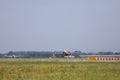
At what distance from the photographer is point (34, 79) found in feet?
104

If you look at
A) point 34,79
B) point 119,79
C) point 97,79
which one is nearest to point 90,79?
point 97,79

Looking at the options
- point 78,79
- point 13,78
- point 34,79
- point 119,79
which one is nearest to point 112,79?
point 119,79

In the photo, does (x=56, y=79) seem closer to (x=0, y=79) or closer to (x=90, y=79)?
(x=90, y=79)

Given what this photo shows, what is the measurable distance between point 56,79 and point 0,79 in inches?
208

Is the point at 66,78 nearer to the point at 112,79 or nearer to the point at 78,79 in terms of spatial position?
the point at 78,79

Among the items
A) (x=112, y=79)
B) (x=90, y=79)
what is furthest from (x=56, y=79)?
(x=112, y=79)

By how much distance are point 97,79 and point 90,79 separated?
653mm

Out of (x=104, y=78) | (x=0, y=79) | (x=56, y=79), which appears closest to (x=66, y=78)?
(x=56, y=79)

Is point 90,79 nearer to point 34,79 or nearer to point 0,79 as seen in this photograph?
point 34,79

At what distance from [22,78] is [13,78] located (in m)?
0.96

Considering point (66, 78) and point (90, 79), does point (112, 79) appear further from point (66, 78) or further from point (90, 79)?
point (66, 78)

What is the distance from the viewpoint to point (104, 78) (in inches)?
1314

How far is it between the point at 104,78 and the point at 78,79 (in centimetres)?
295

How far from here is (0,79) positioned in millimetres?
32344
